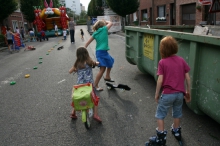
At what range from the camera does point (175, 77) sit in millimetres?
2607

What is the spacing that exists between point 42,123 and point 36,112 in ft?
1.87

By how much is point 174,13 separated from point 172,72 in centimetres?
1906

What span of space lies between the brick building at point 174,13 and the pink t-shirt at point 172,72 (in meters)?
10.7

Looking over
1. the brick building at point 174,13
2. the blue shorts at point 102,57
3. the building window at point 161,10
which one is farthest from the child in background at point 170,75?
the building window at point 161,10

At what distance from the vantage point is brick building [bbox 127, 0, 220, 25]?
15.2 metres

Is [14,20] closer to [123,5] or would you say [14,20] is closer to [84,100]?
[123,5]

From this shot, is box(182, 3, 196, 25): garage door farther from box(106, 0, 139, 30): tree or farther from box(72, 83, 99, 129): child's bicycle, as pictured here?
box(72, 83, 99, 129): child's bicycle

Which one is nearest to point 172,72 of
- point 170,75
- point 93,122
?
point 170,75

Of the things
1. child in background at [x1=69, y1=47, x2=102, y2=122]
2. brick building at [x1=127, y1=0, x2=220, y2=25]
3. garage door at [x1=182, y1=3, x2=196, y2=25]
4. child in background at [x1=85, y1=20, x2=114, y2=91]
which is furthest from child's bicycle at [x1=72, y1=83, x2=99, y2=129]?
garage door at [x1=182, y1=3, x2=196, y2=25]

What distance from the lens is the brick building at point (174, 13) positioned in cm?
1520

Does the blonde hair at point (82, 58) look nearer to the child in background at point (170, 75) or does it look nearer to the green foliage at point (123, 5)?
the child in background at point (170, 75)

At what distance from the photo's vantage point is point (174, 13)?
20000 mm

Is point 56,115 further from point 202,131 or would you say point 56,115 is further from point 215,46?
point 215,46

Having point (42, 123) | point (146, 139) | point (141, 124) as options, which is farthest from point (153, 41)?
point (42, 123)
